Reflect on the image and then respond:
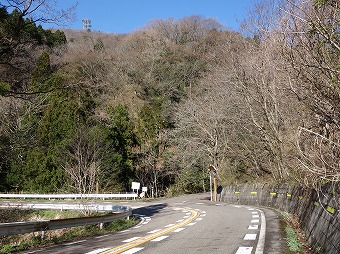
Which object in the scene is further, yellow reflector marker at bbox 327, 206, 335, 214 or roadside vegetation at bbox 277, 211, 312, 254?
roadside vegetation at bbox 277, 211, 312, 254

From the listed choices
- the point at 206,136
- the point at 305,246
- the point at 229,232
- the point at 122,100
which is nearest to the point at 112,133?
the point at 206,136

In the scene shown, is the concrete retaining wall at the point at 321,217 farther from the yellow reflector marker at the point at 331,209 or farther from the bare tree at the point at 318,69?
the bare tree at the point at 318,69

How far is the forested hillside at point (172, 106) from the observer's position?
24.6 feet

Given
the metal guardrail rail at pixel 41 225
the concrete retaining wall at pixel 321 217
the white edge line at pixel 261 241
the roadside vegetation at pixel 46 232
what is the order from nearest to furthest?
the concrete retaining wall at pixel 321 217 < the white edge line at pixel 261 241 < the metal guardrail rail at pixel 41 225 < the roadside vegetation at pixel 46 232

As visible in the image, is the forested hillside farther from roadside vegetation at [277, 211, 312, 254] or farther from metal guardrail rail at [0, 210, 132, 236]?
metal guardrail rail at [0, 210, 132, 236]

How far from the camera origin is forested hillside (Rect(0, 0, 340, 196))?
7.50m

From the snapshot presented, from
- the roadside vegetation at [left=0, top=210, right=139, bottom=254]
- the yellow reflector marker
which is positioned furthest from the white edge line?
Answer: the roadside vegetation at [left=0, top=210, right=139, bottom=254]

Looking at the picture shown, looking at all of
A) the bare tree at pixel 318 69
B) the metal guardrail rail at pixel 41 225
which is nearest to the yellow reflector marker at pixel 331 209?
the bare tree at pixel 318 69

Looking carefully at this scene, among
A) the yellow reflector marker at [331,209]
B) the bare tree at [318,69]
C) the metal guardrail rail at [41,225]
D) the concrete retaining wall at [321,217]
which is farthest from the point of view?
the metal guardrail rail at [41,225]

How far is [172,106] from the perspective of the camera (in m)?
53.3

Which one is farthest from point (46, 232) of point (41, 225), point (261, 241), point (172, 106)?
point (172, 106)

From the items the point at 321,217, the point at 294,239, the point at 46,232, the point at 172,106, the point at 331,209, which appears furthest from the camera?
the point at 172,106

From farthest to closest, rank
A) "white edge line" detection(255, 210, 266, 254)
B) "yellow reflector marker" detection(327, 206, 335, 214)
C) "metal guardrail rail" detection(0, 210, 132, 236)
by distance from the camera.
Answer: "metal guardrail rail" detection(0, 210, 132, 236) → "white edge line" detection(255, 210, 266, 254) → "yellow reflector marker" detection(327, 206, 335, 214)

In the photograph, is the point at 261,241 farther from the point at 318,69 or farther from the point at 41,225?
the point at 41,225
